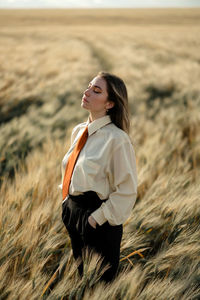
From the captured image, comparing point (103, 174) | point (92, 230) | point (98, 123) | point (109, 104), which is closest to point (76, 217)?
point (92, 230)

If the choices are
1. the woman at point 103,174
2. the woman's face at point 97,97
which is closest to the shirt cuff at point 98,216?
the woman at point 103,174

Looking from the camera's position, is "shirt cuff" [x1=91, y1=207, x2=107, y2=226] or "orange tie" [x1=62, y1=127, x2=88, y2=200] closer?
"shirt cuff" [x1=91, y1=207, x2=107, y2=226]

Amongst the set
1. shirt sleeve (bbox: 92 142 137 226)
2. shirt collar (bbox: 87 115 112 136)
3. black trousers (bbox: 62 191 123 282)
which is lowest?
black trousers (bbox: 62 191 123 282)

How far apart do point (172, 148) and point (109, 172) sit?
2.27 metres

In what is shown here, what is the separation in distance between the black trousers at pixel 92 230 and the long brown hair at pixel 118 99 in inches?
16.0

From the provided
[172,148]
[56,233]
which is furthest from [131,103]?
[56,233]

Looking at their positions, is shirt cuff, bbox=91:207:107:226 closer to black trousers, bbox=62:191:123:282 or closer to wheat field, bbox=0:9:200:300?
black trousers, bbox=62:191:123:282

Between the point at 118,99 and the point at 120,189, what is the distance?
1.51 feet

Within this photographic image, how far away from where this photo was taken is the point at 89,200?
140 centimetres

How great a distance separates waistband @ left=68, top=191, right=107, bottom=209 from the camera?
4.54 ft

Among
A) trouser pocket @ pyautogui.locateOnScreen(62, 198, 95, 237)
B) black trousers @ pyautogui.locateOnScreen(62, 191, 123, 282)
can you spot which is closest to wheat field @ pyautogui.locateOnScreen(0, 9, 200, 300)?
black trousers @ pyautogui.locateOnScreen(62, 191, 123, 282)

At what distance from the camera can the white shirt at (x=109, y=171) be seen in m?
1.29

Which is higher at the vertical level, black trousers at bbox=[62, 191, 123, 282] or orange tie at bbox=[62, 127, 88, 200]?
orange tie at bbox=[62, 127, 88, 200]

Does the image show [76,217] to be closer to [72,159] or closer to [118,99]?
[72,159]
